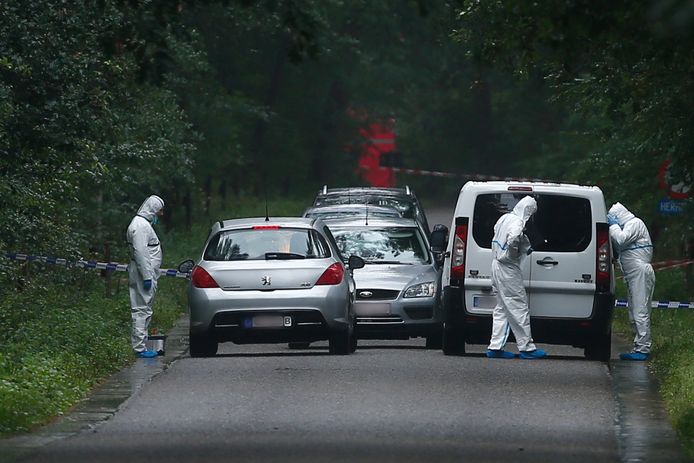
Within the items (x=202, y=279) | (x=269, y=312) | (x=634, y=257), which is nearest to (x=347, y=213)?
(x=634, y=257)

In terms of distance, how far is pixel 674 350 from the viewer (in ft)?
61.8

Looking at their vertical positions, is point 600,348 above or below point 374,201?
below

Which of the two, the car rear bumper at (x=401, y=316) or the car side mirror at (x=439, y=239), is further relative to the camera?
the car rear bumper at (x=401, y=316)

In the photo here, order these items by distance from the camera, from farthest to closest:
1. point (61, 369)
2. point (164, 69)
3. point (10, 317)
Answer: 1. point (10, 317)
2. point (61, 369)
3. point (164, 69)

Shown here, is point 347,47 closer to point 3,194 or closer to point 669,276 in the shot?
point 669,276

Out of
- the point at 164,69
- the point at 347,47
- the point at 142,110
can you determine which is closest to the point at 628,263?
the point at 164,69

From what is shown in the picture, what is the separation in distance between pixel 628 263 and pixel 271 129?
42233 mm

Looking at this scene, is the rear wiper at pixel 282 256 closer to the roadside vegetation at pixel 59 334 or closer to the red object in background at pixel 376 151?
the roadside vegetation at pixel 59 334

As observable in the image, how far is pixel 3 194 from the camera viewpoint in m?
19.0

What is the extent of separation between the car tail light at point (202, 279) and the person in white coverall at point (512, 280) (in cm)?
284

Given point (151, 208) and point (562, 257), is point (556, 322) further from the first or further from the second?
point (151, 208)

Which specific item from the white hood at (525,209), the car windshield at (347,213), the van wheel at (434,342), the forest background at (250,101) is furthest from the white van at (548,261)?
the car windshield at (347,213)

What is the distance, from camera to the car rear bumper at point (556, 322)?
61.2 ft

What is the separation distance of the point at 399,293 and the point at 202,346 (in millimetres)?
2885
